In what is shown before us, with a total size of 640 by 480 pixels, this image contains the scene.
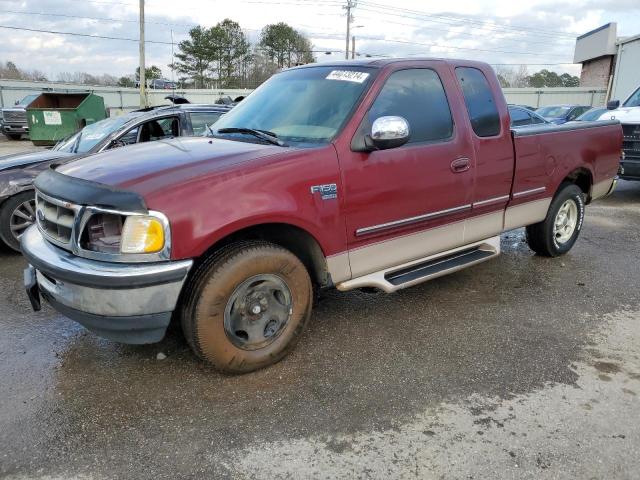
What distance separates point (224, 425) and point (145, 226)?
45.0 inches

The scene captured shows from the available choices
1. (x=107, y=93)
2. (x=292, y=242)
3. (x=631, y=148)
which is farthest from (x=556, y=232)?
(x=107, y=93)

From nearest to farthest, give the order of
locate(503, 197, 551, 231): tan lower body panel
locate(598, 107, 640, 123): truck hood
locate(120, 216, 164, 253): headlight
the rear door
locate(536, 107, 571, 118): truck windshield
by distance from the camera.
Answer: locate(120, 216, 164, 253): headlight, the rear door, locate(503, 197, 551, 231): tan lower body panel, locate(598, 107, 640, 123): truck hood, locate(536, 107, 571, 118): truck windshield

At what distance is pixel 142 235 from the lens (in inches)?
106

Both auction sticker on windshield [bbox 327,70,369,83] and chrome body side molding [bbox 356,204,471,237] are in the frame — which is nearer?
chrome body side molding [bbox 356,204,471,237]

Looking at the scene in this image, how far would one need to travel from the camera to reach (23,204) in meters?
5.60

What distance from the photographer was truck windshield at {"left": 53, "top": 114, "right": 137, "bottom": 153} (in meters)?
6.11

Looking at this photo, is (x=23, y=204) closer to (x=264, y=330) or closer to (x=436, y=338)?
(x=264, y=330)

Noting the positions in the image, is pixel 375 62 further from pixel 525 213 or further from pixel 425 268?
pixel 525 213

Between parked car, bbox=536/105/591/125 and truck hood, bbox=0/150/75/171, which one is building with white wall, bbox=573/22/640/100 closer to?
parked car, bbox=536/105/591/125

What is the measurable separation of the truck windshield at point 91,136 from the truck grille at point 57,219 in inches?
118

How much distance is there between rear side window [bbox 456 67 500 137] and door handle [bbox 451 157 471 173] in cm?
30

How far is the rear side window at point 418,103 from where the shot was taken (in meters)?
3.68

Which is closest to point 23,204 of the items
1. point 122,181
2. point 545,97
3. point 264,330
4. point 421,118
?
point 122,181

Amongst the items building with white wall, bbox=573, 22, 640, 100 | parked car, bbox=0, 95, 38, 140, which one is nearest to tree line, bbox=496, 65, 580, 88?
building with white wall, bbox=573, 22, 640, 100
